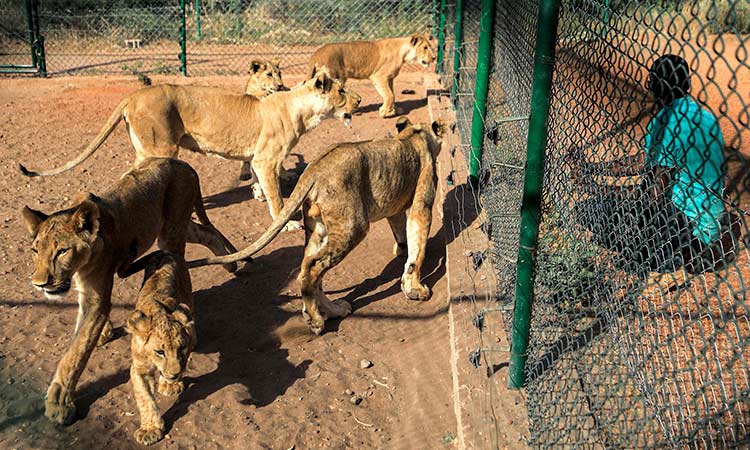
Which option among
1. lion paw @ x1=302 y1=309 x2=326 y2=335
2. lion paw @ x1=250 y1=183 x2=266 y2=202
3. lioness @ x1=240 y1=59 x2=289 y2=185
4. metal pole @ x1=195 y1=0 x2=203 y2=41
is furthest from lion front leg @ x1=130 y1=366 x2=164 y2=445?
metal pole @ x1=195 y1=0 x2=203 y2=41

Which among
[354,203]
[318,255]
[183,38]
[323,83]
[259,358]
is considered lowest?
[259,358]

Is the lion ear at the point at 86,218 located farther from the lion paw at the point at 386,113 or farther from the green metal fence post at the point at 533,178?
the lion paw at the point at 386,113

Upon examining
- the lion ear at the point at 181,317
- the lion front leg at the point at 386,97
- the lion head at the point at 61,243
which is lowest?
the lion front leg at the point at 386,97

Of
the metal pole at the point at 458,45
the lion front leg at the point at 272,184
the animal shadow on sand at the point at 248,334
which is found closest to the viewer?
the animal shadow on sand at the point at 248,334

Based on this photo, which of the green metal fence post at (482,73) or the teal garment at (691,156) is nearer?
the teal garment at (691,156)

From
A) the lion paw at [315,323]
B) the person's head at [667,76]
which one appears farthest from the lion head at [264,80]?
the person's head at [667,76]

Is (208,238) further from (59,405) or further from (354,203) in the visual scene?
(59,405)

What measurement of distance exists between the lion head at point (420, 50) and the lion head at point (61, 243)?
8826 mm

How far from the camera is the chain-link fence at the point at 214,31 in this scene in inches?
653

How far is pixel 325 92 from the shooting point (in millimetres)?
8055

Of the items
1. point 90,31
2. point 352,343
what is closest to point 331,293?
point 352,343

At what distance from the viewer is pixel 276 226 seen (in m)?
5.25

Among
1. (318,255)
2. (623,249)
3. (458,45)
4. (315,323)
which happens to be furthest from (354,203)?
(458,45)

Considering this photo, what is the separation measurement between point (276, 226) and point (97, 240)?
1185mm
